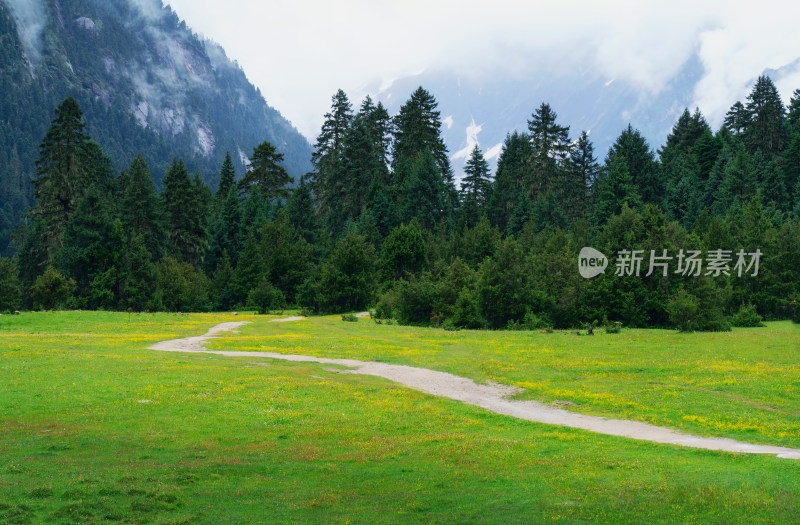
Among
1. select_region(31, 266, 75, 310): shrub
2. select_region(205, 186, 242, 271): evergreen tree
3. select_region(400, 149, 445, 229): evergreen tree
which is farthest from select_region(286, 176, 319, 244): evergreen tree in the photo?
select_region(31, 266, 75, 310): shrub

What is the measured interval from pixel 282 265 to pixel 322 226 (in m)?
29.1

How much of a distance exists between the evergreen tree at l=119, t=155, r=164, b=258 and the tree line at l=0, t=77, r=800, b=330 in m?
0.30

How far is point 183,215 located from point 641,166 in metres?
78.2

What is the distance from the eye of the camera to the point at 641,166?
96.1m

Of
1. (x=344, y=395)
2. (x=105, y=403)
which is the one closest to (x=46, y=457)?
(x=105, y=403)

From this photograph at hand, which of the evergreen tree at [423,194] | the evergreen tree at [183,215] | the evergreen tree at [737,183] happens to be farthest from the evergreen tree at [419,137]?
the evergreen tree at [737,183]

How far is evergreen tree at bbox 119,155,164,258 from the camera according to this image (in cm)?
9269

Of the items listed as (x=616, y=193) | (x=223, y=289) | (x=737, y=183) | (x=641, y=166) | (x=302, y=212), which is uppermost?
(x=641, y=166)

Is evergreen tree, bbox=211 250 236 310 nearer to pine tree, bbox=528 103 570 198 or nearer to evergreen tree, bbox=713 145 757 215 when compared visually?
pine tree, bbox=528 103 570 198

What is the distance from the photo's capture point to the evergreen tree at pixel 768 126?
9825 centimetres

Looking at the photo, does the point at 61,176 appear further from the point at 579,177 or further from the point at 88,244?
the point at 579,177

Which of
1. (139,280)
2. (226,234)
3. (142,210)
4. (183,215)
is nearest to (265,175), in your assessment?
(183,215)

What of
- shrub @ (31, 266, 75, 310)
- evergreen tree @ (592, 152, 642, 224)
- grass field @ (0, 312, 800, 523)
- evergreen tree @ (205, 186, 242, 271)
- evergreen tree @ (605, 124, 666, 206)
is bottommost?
grass field @ (0, 312, 800, 523)

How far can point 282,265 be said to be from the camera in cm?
8375
